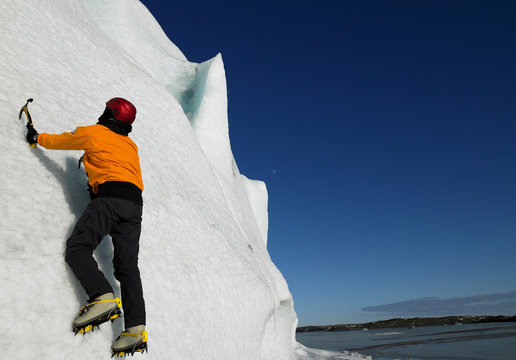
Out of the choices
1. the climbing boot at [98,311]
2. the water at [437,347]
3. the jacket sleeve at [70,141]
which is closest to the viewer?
the climbing boot at [98,311]

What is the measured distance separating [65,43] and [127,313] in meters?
4.74

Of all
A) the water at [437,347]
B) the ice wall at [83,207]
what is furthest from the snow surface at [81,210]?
the water at [437,347]

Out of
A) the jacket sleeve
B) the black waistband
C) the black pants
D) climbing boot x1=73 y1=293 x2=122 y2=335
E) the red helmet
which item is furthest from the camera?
the red helmet

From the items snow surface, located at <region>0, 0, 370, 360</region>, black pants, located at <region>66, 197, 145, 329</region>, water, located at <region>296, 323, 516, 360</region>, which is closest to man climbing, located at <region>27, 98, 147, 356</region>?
black pants, located at <region>66, 197, 145, 329</region>

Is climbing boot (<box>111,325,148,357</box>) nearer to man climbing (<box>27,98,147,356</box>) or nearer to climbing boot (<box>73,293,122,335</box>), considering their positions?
man climbing (<box>27,98,147,356</box>)

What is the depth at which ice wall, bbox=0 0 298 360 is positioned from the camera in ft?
8.09

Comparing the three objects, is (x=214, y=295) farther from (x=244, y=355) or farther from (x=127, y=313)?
(x=127, y=313)

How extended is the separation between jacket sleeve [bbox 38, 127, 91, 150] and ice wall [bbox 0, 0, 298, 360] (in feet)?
1.17

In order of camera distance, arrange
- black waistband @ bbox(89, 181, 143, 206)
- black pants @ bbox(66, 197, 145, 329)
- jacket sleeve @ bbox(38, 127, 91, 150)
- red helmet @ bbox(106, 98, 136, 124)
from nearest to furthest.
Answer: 1. black pants @ bbox(66, 197, 145, 329)
2. black waistband @ bbox(89, 181, 143, 206)
3. jacket sleeve @ bbox(38, 127, 91, 150)
4. red helmet @ bbox(106, 98, 136, 124)

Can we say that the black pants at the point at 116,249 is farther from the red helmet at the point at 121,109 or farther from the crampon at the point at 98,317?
the red helmet at the point at 121,109

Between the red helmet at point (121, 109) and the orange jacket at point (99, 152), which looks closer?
the orange jacket at point (99, 152)

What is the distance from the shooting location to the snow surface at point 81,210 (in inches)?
97.1

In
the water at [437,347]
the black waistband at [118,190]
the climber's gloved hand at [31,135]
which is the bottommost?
the water at [437,347]

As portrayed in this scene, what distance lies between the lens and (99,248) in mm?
3092
